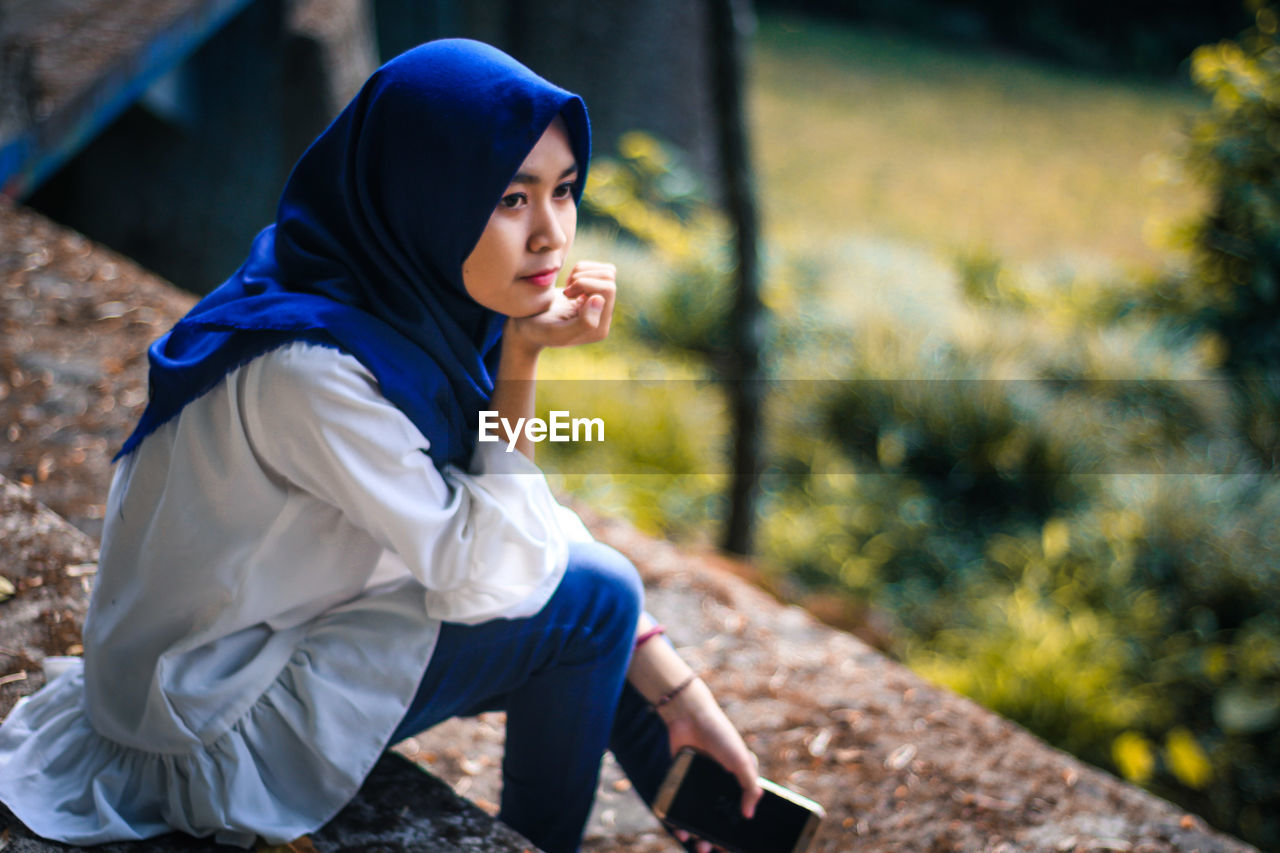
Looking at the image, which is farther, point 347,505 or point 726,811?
point 726,811

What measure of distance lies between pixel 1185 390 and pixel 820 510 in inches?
82.5

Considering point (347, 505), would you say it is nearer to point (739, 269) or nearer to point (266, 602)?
point (266, 602)

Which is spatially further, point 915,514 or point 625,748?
point 915,514

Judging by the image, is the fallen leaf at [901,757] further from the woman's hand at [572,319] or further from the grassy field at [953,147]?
the grassy field at [953,147]

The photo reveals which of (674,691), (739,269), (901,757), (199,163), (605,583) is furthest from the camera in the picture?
(199,163)

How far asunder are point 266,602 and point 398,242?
479 mm

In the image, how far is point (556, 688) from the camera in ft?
4.94

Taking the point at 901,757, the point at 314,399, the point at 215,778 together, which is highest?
the point at 314,399

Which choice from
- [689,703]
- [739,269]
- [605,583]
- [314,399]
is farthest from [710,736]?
[739,269]

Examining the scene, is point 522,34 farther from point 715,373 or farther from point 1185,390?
point 1185,390

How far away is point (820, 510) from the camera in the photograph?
14.6ft

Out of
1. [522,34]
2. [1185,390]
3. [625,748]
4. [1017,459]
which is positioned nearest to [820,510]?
[1017,459]

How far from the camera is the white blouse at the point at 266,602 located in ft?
4.09

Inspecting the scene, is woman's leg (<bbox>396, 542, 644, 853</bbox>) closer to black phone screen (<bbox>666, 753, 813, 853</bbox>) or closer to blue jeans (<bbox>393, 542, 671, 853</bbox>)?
blue jeans (<bbox>393, 542, 671, 853</bbox>)
